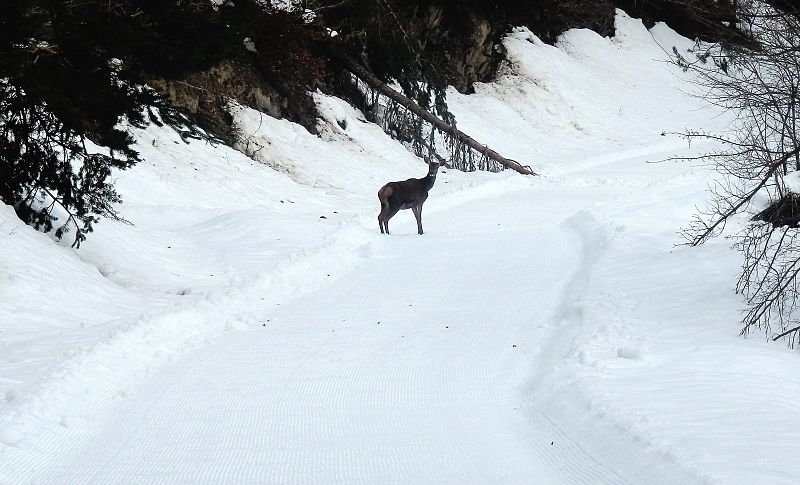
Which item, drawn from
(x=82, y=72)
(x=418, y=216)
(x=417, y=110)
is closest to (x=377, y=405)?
(x=82, y=72)

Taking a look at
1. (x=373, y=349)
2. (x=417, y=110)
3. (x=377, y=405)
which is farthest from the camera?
(x=417, y=110)

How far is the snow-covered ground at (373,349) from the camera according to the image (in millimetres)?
5664

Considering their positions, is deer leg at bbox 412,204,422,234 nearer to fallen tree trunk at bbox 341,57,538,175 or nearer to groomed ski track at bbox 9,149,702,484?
groomed ski track at bbox 9,149,702,484

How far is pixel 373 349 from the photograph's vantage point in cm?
856

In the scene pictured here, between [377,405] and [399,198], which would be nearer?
[377,405]

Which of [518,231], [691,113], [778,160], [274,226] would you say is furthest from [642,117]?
[778,160]

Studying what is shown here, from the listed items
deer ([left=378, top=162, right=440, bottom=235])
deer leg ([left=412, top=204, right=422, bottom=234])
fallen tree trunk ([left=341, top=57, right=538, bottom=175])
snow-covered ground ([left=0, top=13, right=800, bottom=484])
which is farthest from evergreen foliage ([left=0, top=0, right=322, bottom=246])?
fallen tree trunk ([left=341, top=57, right=538, bottom=175])

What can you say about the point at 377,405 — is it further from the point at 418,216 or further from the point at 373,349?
the point at 418,216

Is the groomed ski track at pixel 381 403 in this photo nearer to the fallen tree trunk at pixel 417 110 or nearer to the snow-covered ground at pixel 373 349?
the snow-covered ground at pixel 373 349

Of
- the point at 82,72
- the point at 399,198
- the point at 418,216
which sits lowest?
the point at 418,216

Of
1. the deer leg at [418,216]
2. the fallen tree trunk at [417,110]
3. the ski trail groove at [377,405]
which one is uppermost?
the fallen tree trunk at [417,110]

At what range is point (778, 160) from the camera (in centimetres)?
845

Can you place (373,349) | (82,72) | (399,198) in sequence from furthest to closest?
(399,198)
(82,72)
(373,349)

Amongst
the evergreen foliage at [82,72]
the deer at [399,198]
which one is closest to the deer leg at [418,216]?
the deer at [399,198]
